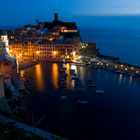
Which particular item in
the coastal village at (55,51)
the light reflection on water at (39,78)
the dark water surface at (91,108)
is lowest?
the dark water surface at (91,108)

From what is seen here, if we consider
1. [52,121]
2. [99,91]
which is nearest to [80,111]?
[52,121]

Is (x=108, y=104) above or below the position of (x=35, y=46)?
below

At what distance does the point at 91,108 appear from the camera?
12312mm

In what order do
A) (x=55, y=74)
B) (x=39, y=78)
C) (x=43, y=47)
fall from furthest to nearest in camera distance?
(x=43, y=47) < (x=55, y=74) < (x=39, y=78)

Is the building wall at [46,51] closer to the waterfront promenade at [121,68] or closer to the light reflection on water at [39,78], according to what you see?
the light reflection on water at [39,78]

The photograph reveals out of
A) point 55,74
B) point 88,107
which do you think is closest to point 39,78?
point 55,74

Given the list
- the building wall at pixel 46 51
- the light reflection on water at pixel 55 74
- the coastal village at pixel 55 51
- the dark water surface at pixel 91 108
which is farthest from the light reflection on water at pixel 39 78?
the building wall at pixel 46 51

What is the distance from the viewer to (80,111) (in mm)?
11930

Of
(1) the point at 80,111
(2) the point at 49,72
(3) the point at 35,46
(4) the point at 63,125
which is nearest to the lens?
(4) the point at 63,125

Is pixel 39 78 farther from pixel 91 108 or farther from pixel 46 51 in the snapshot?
pixel 46 51

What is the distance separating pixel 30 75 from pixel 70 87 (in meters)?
3.94

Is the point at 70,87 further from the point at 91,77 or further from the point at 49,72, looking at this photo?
the point at 49,72

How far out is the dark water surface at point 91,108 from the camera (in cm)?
1003

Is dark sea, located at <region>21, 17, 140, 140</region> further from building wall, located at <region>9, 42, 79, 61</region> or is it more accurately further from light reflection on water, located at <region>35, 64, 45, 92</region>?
building wall, located at <region>9, 42, 79, 61</region>
